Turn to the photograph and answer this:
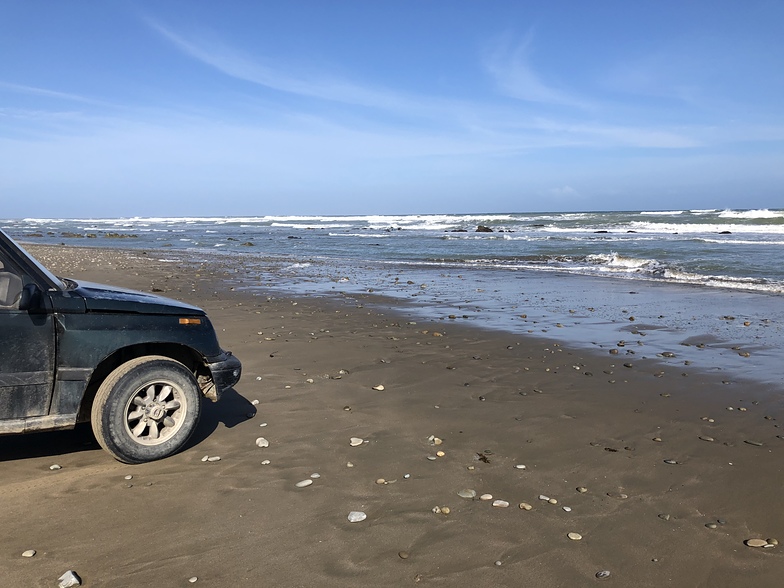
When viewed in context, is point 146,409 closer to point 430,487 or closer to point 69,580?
point 69,580

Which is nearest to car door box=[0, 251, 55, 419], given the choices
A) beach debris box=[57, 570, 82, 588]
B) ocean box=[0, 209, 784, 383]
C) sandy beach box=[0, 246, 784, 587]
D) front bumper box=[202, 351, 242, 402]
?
sandy beach box=[0, 246, 784, 587]

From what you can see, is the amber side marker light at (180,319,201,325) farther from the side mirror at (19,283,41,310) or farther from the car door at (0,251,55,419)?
the side mirror at (19,283,41,310)

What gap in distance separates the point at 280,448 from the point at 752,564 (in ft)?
10.8

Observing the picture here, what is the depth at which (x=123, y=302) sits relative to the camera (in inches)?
171

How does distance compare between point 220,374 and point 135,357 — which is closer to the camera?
point 135,357

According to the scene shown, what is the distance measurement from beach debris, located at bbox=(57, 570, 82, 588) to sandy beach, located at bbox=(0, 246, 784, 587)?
48mm

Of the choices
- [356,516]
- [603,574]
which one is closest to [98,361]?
[356,516]

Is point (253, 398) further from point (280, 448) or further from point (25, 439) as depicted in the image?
point (25, 439)

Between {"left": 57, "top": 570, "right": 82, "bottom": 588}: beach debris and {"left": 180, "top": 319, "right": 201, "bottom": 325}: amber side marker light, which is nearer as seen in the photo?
{"left": 57, "top": 570, "right": 82, "bottom": 588}: beach debris

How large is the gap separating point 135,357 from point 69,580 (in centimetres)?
187

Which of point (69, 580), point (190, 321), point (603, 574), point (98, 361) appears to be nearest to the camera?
point (69, 580)

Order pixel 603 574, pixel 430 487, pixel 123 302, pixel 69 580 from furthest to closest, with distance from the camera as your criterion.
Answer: pixel 123 302 → pixel 430 487 → pixel 603 574 → pixel 69 580

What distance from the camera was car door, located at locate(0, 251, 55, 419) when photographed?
392 centimetres

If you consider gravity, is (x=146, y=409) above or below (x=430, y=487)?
above
